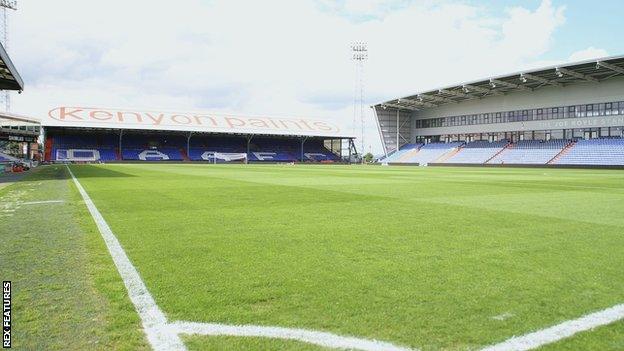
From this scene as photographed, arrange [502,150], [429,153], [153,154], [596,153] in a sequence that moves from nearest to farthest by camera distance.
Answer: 1. [596,153]
2. [502,150]
3. [429,153]
4. [153,154]

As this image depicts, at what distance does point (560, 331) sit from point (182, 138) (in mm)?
88438

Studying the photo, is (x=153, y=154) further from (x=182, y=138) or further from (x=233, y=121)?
(x=233, y=121)

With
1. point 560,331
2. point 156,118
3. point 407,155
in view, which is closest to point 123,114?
point 156,118

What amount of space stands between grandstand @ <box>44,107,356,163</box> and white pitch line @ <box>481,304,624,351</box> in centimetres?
7496

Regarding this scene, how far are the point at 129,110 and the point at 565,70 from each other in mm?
69216

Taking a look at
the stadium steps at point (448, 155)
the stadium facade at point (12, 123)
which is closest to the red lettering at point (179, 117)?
the stadium facade at point (12, 123)

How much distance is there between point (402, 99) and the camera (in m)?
74.6

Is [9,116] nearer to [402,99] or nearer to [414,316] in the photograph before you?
[402,99]

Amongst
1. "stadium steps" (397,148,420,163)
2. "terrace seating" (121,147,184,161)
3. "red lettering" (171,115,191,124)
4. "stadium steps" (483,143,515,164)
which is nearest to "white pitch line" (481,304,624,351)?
"stadium steps" (483,143,515,164)

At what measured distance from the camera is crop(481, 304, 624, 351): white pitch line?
10.8 ft

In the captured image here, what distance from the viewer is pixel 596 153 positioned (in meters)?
52.1

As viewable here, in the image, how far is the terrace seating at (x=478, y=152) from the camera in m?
64.9

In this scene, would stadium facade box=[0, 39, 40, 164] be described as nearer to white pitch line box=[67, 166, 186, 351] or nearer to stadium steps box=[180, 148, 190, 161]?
white pitch line box=[67, 166, 186, 351]

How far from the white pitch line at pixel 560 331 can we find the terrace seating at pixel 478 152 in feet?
208
